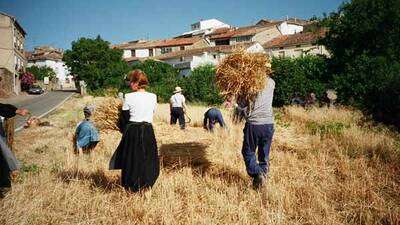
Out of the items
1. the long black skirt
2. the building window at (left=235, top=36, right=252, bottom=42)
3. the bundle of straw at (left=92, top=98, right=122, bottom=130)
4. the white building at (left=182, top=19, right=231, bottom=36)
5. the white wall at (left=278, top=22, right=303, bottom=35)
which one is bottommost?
the long black skirt

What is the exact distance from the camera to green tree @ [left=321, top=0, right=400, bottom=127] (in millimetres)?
22078

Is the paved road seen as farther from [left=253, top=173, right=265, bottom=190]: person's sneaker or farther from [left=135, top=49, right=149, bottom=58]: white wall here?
[left=135, top=49, right=149, bottom=58]: white wall

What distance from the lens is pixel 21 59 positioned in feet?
194

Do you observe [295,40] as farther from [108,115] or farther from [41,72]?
[41,72]

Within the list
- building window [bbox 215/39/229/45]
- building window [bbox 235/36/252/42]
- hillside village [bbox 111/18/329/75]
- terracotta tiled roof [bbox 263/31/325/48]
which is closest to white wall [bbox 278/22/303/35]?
hillside village [bbox 111/18/329/75]

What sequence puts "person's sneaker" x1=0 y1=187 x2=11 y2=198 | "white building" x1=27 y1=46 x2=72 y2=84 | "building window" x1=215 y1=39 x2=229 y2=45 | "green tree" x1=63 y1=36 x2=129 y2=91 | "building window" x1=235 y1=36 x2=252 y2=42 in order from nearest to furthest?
"person's sneaker" x1=0 y1=187 x2=11 y2=198 < "green tree" x1=63 y1=36 x2=129 y2=91 < "building window" x1=235 y1=36 x2=252 y2=42 < "building window" x1=215 y1=39 x2=229 y2=45 < "white building" x1=27 y1=46 x2=72 y2=84

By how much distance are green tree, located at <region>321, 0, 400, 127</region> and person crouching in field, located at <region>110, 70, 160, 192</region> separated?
58.0 ft

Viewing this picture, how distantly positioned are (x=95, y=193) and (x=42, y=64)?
9795 centimetres

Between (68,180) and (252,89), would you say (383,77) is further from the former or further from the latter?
(68,180)

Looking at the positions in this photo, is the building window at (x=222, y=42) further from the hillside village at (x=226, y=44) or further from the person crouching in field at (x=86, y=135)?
the person crouching in field at (x=86, y=135)

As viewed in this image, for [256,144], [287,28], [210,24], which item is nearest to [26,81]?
[287,28]

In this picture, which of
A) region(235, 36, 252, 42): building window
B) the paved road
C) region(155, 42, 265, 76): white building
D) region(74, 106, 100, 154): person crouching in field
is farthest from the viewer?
region(235, 36, 252, 42): building window

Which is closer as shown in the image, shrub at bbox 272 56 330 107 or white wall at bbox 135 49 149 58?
shrub at bbox 272 56 330 107

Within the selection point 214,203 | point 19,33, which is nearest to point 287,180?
point 214,203
